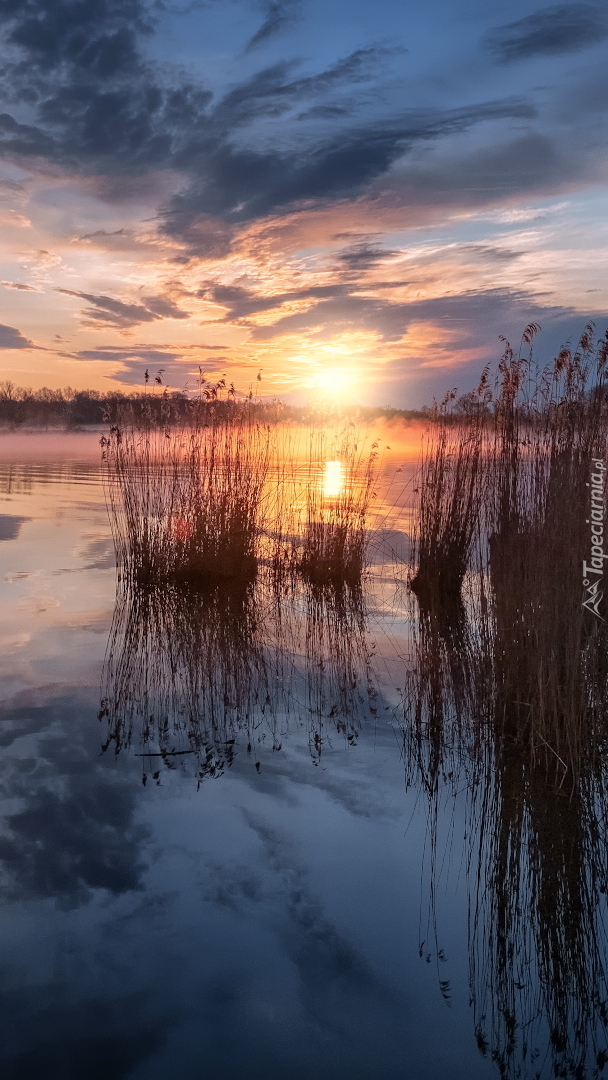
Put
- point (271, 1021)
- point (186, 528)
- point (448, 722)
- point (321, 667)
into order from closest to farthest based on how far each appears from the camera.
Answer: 1. point (271, 1021)
2. point (448, 722)
3. point (321, 667)
4. point (186, 528)

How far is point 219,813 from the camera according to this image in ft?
9.17

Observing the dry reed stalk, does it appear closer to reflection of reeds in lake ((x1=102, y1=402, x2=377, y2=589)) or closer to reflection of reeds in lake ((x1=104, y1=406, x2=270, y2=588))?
reflection of reeds in lake ((x1=102, y1=402, x2=377, y2=589))

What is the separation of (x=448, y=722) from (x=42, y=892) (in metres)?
1.89

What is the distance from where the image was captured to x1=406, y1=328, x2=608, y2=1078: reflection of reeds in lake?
1.87m

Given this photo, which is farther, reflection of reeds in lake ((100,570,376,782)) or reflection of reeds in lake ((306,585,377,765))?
reflection of reeds in lake ((306,585,377,765))

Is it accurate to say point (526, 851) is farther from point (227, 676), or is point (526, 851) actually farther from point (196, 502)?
point (196, 502)

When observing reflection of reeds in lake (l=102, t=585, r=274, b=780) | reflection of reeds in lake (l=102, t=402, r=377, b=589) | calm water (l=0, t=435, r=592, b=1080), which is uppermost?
reflection of reeds in lake (l=102, t=402, r=377, b=589)

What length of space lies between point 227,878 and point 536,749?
1355mm

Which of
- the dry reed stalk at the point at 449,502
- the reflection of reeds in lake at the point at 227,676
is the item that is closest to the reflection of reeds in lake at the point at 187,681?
the reflection of reeds in lake at the point at 227,676

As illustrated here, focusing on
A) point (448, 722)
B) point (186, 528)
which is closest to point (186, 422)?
point (186, 528)

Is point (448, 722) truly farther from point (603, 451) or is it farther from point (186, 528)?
point (186, 528)

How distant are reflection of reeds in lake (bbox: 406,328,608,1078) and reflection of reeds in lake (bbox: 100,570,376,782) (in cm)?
42

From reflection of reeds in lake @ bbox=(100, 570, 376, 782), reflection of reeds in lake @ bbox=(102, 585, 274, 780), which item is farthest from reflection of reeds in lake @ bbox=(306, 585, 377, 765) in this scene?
reflection of reeds in lake @ bbox=(102, 585, 274, 780)

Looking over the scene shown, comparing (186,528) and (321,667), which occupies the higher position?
(186,528)
